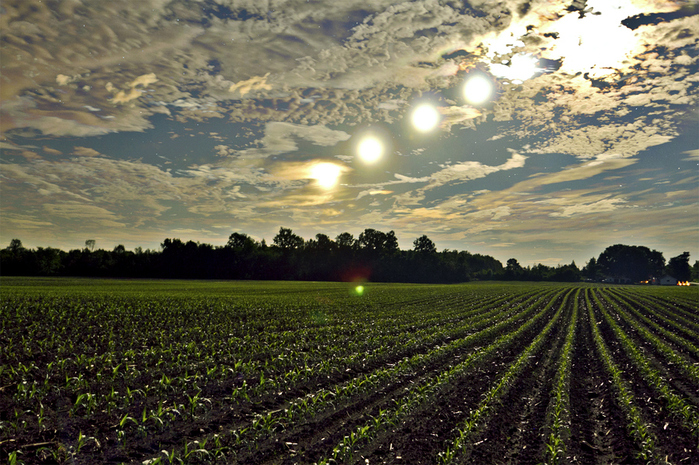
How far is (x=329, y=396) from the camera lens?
37.1ft

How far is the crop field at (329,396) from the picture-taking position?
26.9ft

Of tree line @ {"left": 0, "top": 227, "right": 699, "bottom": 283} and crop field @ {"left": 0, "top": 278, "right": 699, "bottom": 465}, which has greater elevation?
tree line @ {"left": 0, "top": 227, "right": 699, "bottom": 283}

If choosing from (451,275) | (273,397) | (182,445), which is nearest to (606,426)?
(273,397)

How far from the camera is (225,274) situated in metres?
126

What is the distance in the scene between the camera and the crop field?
8195mm

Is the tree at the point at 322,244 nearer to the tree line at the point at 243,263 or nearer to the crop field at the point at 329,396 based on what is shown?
the tree line at the point at 243,263

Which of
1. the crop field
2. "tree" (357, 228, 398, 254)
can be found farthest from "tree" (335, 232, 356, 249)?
the crop field

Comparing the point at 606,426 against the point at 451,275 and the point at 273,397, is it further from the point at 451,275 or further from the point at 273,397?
the point at 451,275

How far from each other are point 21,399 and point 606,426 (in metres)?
15.4

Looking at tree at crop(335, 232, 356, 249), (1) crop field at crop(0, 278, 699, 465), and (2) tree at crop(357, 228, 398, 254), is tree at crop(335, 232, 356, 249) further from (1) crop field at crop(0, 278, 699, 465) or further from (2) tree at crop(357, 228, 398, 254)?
(1) crop field at crop(0, 278, 699, 465)

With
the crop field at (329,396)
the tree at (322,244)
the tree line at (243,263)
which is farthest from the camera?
the tree at (322,244)

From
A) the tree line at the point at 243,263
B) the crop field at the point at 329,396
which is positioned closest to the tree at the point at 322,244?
the tree line at the point at 243,263

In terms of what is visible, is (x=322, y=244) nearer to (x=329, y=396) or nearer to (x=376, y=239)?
(x=376, y=239)

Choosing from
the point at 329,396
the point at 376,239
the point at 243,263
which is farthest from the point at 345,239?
the point at 329,396
